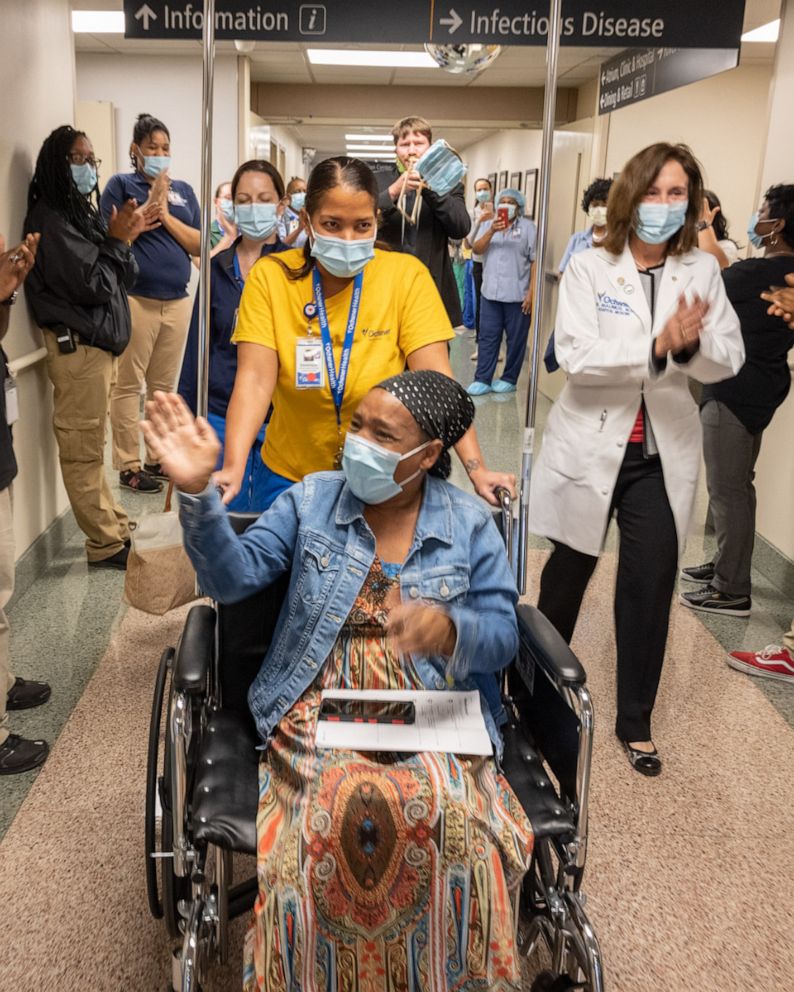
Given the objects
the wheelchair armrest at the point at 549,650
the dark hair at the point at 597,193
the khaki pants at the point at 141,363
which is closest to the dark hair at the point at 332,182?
the wheelchair armrest at the point at 549,650

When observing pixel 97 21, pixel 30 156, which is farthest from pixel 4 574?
pixel 97 21

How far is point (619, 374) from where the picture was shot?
2.42 meters

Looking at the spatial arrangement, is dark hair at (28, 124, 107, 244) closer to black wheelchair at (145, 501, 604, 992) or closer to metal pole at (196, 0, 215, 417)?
metal pole at (196, 0, 215, 417)

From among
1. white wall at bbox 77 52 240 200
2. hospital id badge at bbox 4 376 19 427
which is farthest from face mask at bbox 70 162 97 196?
white wall at bbox 77 52 240 200

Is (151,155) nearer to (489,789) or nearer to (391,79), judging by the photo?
(489,789)

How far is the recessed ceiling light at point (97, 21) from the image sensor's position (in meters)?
6.80

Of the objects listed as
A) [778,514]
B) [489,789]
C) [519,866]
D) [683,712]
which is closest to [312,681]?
[489,789]

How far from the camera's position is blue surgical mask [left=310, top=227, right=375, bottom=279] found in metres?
2.13

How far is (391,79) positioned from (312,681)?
30.9 ft

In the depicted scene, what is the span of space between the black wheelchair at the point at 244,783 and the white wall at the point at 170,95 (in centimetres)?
758

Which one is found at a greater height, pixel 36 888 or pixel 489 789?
pixel 489 789

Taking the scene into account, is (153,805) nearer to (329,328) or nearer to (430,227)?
(329,328)

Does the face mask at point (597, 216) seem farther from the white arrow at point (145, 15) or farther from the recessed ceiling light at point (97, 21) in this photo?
the recessed ceiling light at point (97, 21)

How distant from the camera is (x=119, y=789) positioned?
8.14 feet
